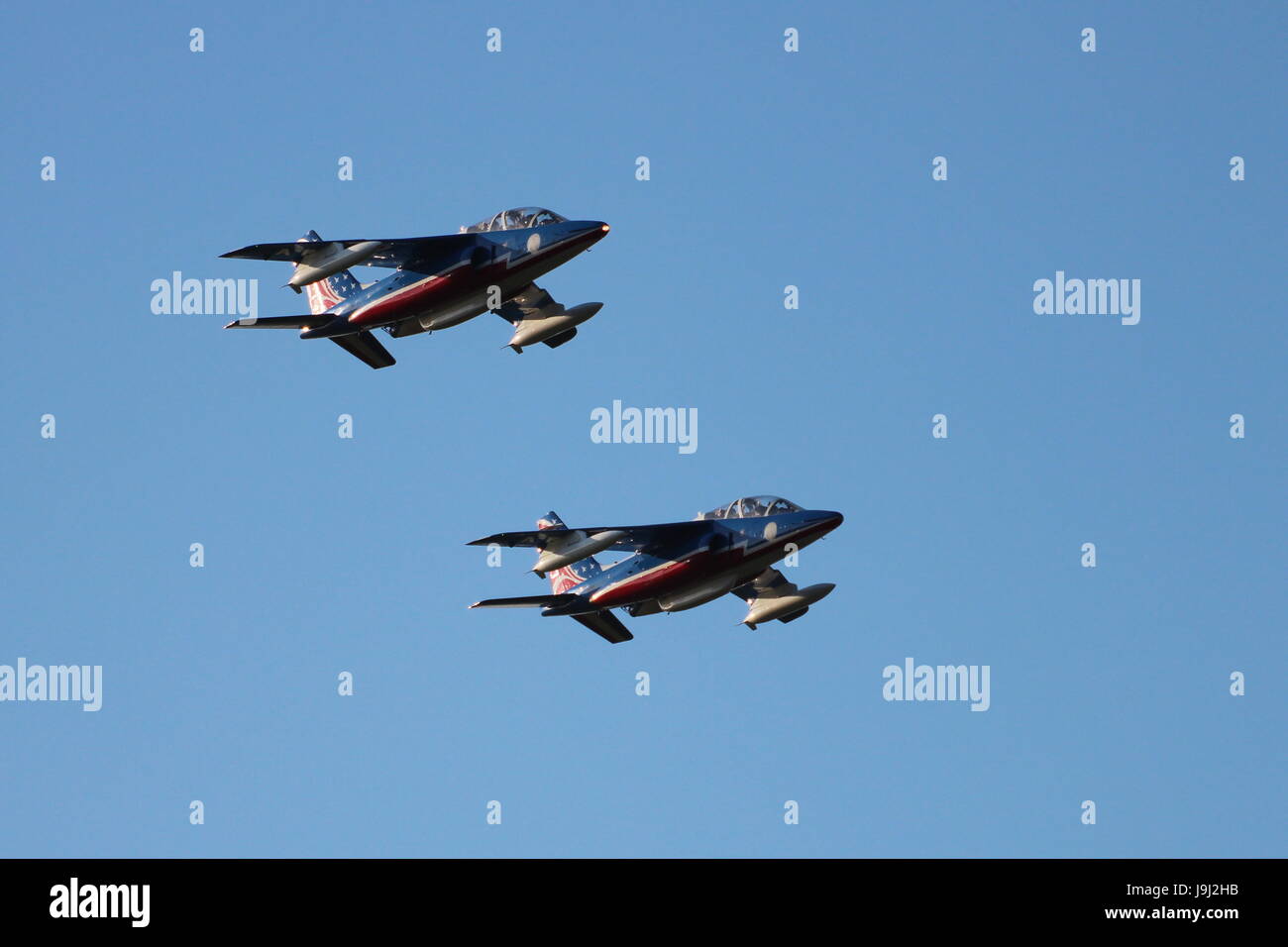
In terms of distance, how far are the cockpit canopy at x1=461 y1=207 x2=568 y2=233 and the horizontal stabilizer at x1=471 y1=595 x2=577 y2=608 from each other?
12092 millimetres

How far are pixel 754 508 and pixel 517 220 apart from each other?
12.3 m

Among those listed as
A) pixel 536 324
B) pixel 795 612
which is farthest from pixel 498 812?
pixel 536 324

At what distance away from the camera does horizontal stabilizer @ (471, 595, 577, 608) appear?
6606 cm

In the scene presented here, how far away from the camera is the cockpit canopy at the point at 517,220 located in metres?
66.1

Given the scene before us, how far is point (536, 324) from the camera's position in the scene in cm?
7169

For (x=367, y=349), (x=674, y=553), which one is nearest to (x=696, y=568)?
(x=674, y=553)

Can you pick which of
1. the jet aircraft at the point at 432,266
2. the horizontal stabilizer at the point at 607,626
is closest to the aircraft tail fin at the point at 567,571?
the horizontal stabilizer at the point at 607,626

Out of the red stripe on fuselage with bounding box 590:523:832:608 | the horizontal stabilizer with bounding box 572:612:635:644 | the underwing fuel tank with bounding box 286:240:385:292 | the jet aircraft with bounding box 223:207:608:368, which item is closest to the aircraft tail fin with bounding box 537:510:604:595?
the horizontal stabilizer with bounding box 572:612:635:644

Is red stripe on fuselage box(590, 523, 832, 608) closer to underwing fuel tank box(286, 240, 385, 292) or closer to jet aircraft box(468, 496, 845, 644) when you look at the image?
jet aircraft box(468, 496, 845, 644)

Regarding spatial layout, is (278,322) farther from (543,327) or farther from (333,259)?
(543,327)

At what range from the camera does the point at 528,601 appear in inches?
2618

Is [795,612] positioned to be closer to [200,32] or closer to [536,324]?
[536,324]

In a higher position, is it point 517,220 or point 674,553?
point 517,220
